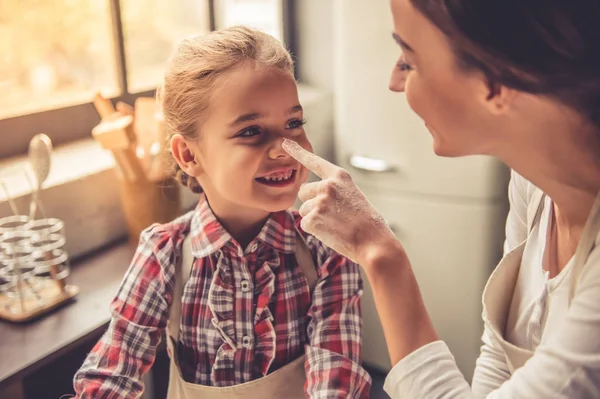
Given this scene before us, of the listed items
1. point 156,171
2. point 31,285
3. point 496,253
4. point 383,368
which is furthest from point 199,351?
point 383,368

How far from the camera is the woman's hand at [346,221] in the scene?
33.1 inches

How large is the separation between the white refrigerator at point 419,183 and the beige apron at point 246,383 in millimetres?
1006

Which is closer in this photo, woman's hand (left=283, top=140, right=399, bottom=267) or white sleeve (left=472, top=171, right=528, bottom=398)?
woman's hand (left=283, top=140, right=399, bottom=267)

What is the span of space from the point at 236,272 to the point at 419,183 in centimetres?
112

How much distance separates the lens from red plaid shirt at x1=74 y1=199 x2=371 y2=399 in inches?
40.9

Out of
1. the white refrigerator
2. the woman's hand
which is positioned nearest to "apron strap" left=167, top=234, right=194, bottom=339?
the woman's hand

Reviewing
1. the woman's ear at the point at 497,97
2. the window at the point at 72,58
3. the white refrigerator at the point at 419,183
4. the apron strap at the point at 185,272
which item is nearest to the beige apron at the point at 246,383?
the apron strap at the point at 185,272

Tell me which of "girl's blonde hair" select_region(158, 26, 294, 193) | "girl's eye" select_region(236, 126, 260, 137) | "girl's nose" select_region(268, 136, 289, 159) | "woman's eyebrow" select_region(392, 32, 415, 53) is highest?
"woman's eyebrow" select_region(392, 32, 415, 53)

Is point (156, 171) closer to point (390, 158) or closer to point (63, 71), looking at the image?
point (63, 71)

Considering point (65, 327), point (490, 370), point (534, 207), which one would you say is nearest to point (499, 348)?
point (490, 370)

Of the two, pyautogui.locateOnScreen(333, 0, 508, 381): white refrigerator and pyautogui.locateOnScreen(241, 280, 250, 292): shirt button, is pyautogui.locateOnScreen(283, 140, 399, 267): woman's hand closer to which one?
pyautogui.locateOnScreen(241, 280, 250, 292): shirt button

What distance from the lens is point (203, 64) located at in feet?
3.46

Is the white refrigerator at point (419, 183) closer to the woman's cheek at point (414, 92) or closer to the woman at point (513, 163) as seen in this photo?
the woman at point (513, 163)

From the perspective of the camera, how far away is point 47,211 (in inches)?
57.8
